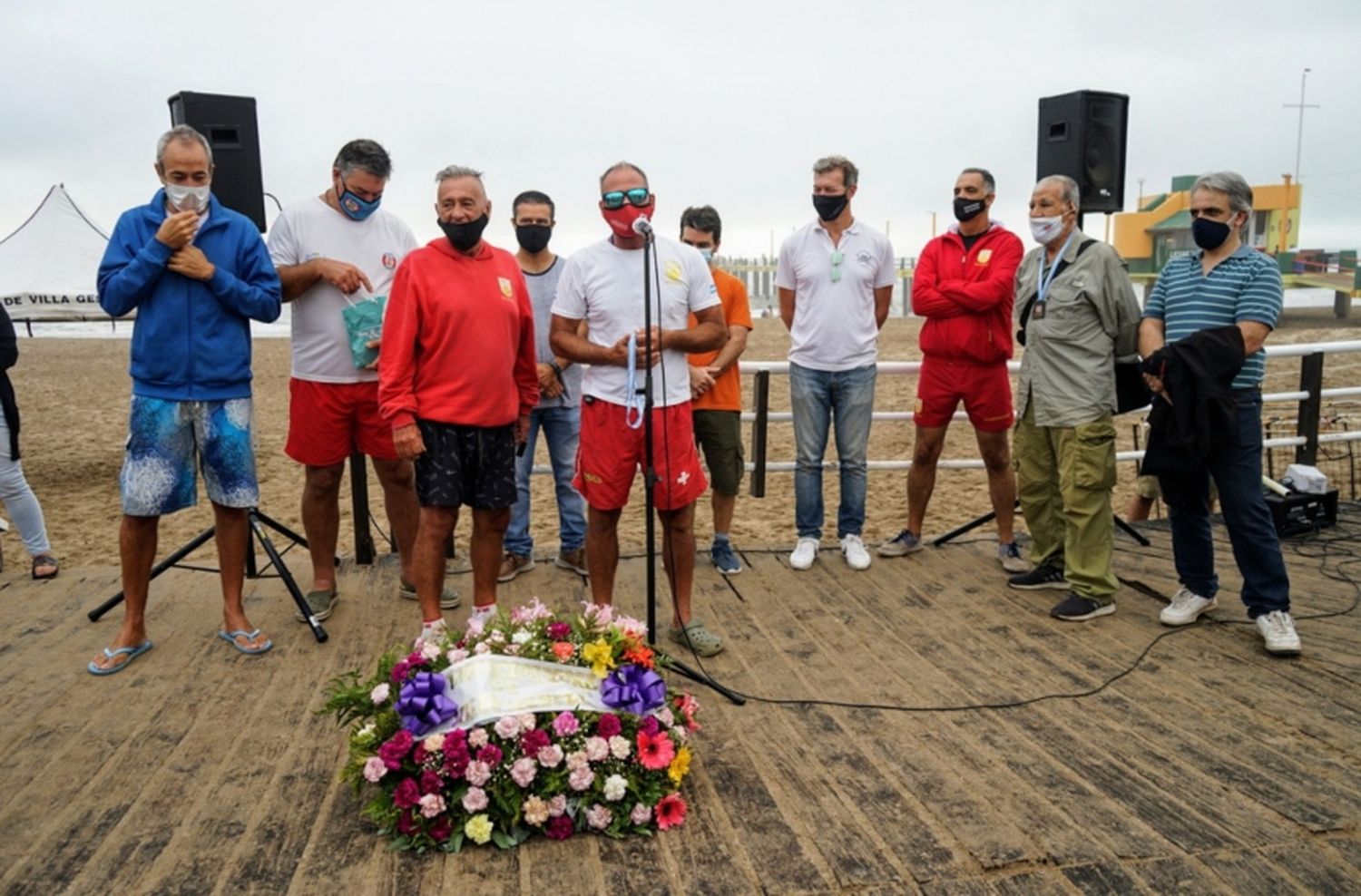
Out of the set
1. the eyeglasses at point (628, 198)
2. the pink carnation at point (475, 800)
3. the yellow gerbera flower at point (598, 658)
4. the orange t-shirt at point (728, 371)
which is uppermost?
the eyeglasses at point (628, 198)

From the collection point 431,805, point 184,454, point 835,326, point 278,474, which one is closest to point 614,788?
point 431,805

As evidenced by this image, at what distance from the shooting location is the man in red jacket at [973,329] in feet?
15.9

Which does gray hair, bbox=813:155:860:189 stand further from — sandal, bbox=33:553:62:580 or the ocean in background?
the ocean in background

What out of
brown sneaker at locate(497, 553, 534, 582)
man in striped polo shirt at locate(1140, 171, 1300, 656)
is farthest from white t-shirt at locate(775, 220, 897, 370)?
brown sneaker at locate(497, 553, 534, 582)

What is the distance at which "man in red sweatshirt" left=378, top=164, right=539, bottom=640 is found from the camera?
3.62 metres

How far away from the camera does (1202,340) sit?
3.83 meters

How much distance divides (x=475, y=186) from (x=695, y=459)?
50.3 inches

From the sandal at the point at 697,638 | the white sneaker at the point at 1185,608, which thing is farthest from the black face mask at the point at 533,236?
the white sneaker at the point at 1185,608

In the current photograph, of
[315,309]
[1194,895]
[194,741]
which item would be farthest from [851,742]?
[315,309]

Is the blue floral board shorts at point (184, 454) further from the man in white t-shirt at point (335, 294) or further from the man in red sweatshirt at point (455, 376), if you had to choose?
the man in red sweatshirt at point (455, 376)

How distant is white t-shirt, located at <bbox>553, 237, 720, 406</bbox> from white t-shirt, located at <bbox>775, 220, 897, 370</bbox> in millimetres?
1141

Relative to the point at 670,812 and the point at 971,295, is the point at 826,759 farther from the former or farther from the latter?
the point at 971,295

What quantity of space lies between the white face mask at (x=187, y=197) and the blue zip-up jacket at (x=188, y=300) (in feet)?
0.27

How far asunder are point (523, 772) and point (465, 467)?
149 cm
